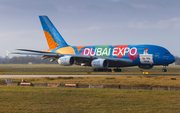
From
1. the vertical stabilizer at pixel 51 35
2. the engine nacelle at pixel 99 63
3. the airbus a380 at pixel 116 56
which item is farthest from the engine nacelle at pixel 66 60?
the vertical stabilizer at pixel 51 35

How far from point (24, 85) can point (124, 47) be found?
29.2 metres

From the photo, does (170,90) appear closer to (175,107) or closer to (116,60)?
(175,107)

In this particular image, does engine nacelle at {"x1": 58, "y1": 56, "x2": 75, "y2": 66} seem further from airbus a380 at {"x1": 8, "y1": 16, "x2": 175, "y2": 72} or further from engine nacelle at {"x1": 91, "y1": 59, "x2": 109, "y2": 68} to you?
engine nacelle at {"x1": 91, "y1": 59, "x2": 109, "y2": 68}

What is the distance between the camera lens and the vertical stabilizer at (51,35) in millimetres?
58219

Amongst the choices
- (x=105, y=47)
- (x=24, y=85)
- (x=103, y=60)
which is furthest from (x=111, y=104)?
(x=105, y=47)

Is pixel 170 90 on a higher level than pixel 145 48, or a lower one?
lower

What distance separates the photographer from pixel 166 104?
13.0m

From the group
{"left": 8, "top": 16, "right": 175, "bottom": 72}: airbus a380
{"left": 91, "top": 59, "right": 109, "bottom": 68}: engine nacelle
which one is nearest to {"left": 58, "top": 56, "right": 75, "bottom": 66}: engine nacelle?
{"left": 8, "top": 16, "right": 175, "bottom": 72}: airbus a380

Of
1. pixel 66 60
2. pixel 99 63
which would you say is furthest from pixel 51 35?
pixel 99 63

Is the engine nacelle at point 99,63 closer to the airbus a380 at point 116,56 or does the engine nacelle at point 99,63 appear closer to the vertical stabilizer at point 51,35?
the airbus a380 at point 116,56

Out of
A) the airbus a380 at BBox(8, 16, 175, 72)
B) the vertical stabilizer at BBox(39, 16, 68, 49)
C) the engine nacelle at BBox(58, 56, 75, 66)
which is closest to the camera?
the airbus a380 at BBox(8, 16, 175, 72)

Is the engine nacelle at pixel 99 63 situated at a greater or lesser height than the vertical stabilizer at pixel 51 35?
lesser

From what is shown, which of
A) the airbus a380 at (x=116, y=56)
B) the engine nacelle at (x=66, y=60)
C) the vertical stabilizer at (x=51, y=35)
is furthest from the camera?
the vertical stabilizer at (x=51, y=35)

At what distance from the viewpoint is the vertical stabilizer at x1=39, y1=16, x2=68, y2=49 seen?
58.2 meters
